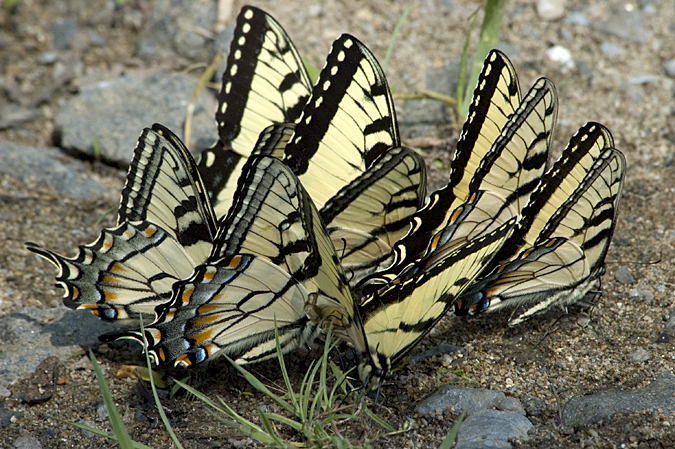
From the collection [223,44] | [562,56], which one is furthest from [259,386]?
[562,56]

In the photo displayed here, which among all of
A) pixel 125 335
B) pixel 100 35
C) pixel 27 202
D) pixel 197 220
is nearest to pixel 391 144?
pixel 197 220

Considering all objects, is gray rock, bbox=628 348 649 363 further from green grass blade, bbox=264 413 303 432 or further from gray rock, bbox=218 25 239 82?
gray rock, bbox=218 25 239 82

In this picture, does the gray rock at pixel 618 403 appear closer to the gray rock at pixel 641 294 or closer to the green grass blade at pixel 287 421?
the gray rock at pixel 641 294

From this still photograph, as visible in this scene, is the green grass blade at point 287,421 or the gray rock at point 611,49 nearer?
the green grass blade at point 287,421

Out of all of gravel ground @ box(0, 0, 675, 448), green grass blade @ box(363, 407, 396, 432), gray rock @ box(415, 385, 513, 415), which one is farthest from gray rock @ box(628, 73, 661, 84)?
green grass blade @ box(363, 407, 396, 432)

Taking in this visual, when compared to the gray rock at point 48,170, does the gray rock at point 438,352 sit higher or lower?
higher

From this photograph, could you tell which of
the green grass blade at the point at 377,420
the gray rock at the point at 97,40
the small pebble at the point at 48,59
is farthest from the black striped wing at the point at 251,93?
the small pebble at the point at 48,59
